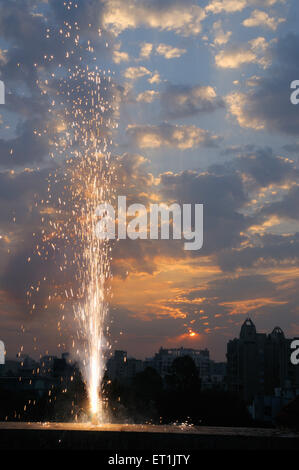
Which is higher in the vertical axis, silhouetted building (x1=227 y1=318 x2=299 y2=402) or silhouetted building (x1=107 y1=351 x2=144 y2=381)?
silhouetted building (x1=107 y1=351 x2=144 y2=381)

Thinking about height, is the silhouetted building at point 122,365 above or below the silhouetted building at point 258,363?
above

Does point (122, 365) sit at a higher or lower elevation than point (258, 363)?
higher

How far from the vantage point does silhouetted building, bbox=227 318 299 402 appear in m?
83.3

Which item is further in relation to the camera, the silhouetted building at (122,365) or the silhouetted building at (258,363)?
the silhouetted building at (122,365)

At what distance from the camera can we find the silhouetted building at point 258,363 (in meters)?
83.3

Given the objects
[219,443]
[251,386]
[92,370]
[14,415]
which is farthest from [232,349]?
[219,443]

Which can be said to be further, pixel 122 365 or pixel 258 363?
pixel 122 365

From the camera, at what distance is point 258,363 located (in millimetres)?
85375

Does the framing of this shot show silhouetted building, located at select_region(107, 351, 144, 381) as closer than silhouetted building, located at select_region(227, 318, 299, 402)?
No

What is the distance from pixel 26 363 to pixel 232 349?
90.9 meters

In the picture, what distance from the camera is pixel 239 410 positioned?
5522 cm
